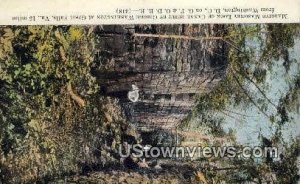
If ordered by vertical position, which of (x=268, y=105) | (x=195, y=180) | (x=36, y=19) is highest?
(x=36, y=19)

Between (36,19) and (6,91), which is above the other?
(36,19)

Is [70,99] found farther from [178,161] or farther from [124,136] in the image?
[178,161]

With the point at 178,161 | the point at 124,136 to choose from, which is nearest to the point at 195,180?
the point at 178,161

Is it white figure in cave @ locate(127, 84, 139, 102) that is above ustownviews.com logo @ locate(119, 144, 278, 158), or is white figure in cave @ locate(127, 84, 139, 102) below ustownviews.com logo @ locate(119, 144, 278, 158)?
above

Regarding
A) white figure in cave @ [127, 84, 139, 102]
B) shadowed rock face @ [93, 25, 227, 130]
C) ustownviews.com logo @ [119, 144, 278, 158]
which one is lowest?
ustownviews.com logo @ [119, 144, 278, 158]

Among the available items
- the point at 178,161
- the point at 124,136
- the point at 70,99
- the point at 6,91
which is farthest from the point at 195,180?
the point at 6,91

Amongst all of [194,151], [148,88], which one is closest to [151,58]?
[148,88]
